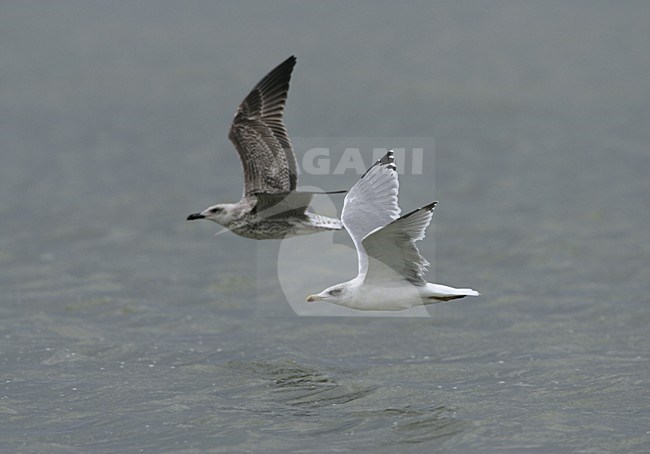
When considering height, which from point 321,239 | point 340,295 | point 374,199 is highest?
point 374,199

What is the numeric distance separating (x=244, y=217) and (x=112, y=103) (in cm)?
1392

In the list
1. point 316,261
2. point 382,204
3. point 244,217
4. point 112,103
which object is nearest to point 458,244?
point 316,261

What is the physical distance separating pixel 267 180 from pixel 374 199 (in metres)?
2.02

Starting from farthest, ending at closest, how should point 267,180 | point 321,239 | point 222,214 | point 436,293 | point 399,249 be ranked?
point 321,239
point 267,180
point 222,214
point 436,293
point 399,249

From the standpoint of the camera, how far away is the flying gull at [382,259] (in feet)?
28.7

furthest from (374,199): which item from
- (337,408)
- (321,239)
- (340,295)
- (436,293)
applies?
(321,239)

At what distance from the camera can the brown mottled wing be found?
11.2 m

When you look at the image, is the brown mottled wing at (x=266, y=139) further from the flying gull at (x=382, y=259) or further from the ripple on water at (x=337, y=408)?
the ripple on water at (x=337, y=408)

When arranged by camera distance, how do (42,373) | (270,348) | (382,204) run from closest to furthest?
(382,204) < (42,373) < (270,348)

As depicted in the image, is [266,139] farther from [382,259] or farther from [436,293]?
[436,293]

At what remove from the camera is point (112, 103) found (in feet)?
79.5

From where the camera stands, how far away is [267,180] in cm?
1122

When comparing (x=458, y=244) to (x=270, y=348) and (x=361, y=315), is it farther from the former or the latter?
(x=270, y=348)

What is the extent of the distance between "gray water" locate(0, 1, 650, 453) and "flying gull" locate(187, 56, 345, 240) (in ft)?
5.39
